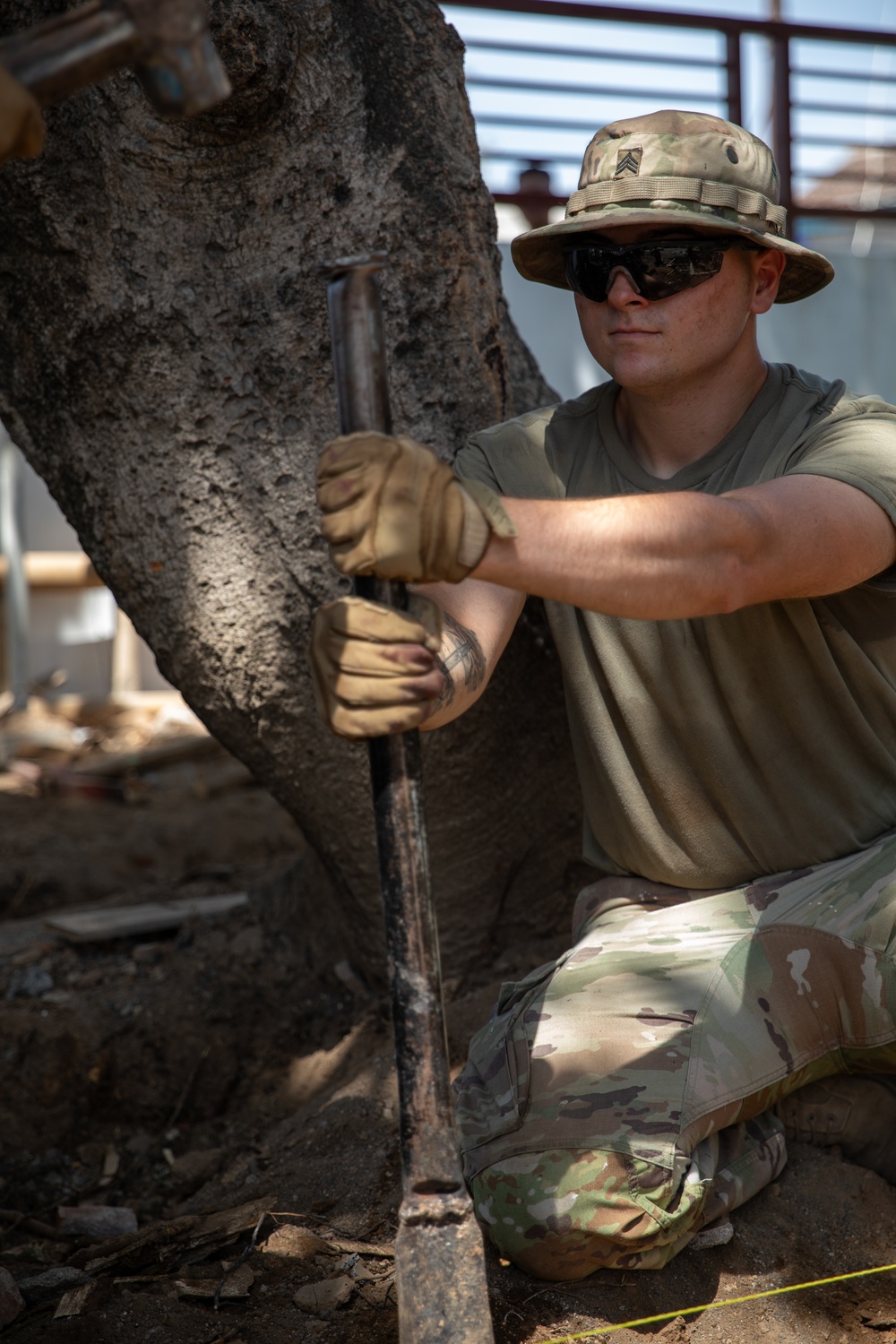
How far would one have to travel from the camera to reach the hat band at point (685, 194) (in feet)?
6.89

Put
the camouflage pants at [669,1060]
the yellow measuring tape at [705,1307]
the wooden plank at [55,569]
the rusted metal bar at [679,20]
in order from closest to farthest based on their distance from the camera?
the yellow measuring tape at [705,1307] → the camouflage pants at [669,1060] → the rusted metal bar at [679,20] → the wooden plank at [55,569]

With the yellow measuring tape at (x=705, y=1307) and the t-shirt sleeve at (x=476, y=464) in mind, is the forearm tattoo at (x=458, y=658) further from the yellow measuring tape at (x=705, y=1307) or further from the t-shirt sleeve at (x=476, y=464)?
the yellow measuring tape at (x=705, y=1307)

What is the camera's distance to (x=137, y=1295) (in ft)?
6.06

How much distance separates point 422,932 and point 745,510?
79 centimetres

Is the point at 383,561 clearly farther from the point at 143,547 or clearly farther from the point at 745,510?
the point at 143,547

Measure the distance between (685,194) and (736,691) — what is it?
93cm

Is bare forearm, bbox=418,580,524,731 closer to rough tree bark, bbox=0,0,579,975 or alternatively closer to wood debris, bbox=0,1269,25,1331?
rough tree bark, bbox=0,0,579,975

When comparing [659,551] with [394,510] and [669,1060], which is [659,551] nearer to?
[394,510]

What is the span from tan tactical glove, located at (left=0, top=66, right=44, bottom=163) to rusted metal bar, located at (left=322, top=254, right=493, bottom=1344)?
41 centimetres

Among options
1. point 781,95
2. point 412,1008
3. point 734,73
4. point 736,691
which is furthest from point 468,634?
point 781,95

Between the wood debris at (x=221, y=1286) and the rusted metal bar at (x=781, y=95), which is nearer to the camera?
the wood debris at (x=221, y=1286)

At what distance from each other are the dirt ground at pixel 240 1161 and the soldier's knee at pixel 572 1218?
5 centimetres

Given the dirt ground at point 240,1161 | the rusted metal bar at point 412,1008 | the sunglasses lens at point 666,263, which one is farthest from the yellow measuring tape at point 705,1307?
the sunglasses lens at point 666,263

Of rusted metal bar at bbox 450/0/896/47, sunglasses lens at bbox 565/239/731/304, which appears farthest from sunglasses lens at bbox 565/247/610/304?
rusted metal bar at bbox 450/0/896/47
